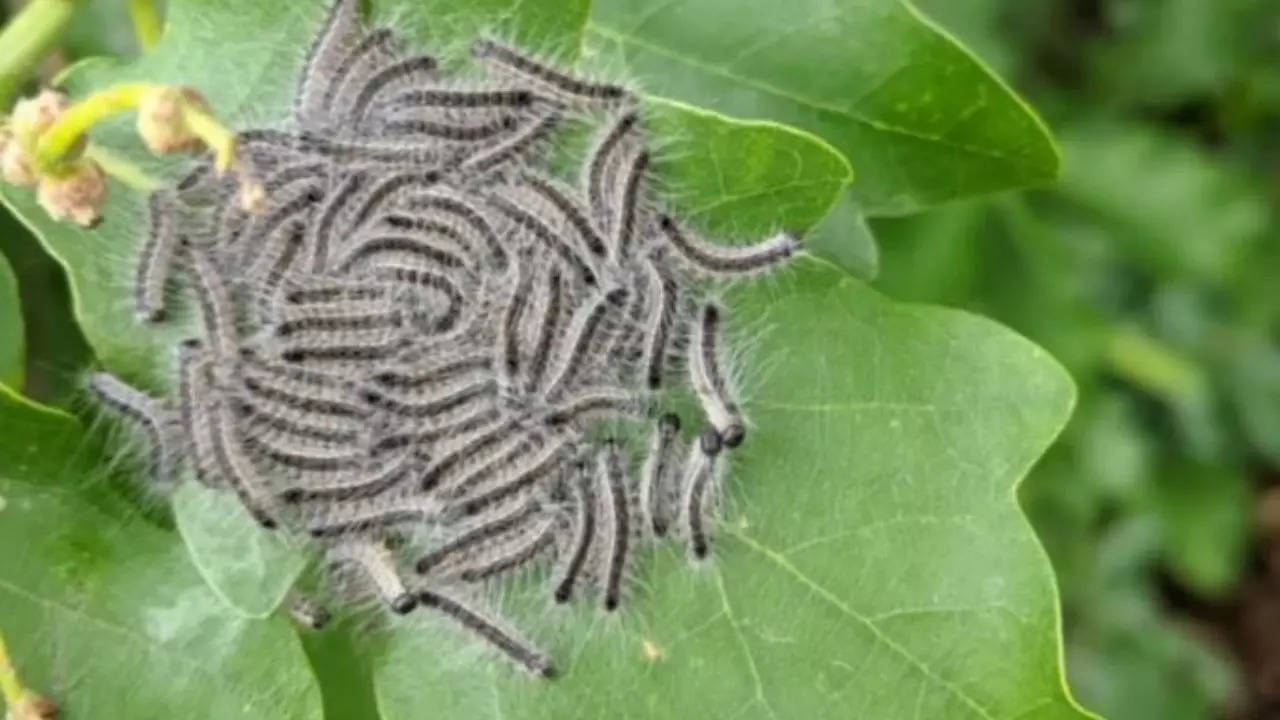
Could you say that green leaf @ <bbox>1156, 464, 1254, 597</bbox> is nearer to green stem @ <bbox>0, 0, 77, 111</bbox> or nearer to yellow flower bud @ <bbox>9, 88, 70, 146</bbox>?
green stem @ <bbox>0, 0, 77, 111</bbox>

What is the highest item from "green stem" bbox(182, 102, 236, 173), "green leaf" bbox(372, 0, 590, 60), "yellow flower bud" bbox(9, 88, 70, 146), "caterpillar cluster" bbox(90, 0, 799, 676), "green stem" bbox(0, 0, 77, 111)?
"green stem" bbox(182, 102, 236, 173)

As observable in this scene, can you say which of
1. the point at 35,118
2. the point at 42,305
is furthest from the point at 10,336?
the point at 42,305

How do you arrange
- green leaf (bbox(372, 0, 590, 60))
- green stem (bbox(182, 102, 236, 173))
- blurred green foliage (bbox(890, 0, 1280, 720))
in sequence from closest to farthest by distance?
green stem (bbox(182, 102, 236, 173)) → green leaf (bbox(372, 0, 590, 60)) → blurred green foliage (bbox(890, 0, 1280, 720))

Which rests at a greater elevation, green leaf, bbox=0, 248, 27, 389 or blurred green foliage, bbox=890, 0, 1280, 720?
green leaf, bbox=0, 248, 27, 389

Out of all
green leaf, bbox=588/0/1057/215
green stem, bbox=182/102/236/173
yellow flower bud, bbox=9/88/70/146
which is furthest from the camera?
green leaf, bbox=588/0/1057/215

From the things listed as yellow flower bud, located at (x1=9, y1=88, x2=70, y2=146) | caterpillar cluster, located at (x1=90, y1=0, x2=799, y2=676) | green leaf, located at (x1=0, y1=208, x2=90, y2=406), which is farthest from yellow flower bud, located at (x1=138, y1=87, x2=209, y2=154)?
green leaf, located at (x1=0, y1=208, x2=90, y2=406)

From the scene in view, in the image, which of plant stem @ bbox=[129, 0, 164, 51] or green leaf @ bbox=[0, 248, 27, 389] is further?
plant stem @ bbox=[129, 0, 164, 51]
